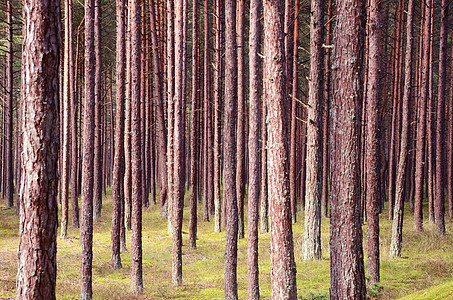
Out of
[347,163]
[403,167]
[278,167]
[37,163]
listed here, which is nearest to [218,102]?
[403,167]

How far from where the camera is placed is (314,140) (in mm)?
12352

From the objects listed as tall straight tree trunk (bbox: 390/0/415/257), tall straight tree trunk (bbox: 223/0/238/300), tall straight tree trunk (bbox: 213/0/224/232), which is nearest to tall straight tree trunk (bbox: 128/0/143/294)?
tall straight tree trunk (bbox: 223/0/238/300)

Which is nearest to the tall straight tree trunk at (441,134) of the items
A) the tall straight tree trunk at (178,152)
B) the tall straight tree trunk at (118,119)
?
the tall straight tree trunk at (178,152)

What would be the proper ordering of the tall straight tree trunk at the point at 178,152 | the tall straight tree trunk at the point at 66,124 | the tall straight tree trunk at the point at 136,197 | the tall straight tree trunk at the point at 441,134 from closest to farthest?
the tall straight tree trunk at the point at 136,197, the tall straight tree trunk at the point at 178,152, the tall straight tree trunk at the point at 441,134, the tall straight tree trunk at the point at 66,124

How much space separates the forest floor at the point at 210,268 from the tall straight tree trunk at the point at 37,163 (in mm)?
4957

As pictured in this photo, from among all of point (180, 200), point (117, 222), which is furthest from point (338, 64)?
point (117, 222)

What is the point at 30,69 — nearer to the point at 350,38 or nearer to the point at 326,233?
the point at 350,38

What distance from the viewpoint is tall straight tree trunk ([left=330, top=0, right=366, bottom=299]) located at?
6.36m

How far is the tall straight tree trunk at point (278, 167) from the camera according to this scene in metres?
6.73

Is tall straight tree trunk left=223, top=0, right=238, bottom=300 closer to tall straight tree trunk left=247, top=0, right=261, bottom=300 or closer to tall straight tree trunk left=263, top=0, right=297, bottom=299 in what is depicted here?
tall straight tree trunk left=247, top=0, right=261, bottom=300

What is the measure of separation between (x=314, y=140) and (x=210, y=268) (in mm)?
5380

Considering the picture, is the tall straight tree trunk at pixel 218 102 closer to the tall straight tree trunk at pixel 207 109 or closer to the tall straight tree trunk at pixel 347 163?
the tall straight tree trunk at pixel 207 109

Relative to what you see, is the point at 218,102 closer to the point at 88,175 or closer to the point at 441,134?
the point at 88,175

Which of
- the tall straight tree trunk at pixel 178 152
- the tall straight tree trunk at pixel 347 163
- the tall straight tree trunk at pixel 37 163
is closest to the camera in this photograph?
the tall straight tree trunk at pixel 37 163
